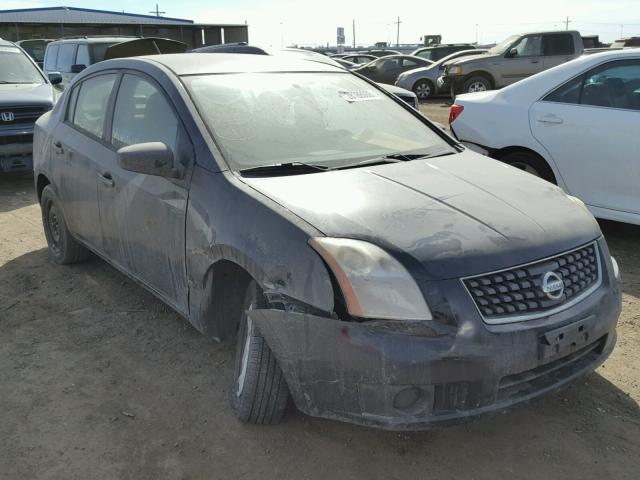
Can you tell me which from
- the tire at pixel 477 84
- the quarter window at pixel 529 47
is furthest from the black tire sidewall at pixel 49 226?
the quarter window at pixel 529 47

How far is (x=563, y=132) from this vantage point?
16.7ft

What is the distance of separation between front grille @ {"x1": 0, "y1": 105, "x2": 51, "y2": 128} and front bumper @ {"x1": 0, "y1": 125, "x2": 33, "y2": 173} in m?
0.11

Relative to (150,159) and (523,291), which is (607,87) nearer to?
(523,291)

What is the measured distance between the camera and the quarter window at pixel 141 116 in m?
3.26

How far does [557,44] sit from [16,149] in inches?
516

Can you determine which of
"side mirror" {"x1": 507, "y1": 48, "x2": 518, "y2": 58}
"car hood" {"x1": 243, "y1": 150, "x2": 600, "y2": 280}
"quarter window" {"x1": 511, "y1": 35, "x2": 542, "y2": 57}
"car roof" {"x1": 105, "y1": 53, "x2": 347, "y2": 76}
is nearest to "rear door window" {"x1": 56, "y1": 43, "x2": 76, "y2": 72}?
"car roof" {"x1": 105, "y1": 53, "x2": 347, "y2": 76}

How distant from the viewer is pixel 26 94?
26.3 feet

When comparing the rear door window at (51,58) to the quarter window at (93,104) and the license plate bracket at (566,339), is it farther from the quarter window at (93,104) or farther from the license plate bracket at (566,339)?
the license plate bracket at (566,339)

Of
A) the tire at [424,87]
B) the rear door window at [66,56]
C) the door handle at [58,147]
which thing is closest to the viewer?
the door handle at [58,147]

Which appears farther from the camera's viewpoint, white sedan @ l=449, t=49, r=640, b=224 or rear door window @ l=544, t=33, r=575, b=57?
rear door window @ l=544, t=33, r=575, b=57

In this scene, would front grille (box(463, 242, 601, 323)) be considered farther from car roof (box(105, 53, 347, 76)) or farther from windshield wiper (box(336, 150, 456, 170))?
car roof (box(105, 53, 347, 76))

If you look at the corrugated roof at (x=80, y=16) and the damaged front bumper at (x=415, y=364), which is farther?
the corrugated roof at (x=80, y=16)

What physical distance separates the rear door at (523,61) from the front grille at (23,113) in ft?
38.1

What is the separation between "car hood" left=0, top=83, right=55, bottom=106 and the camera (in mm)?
7699
